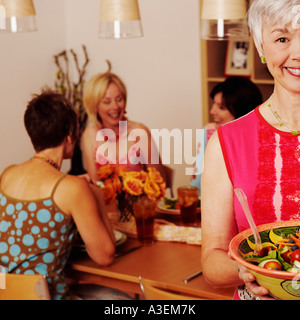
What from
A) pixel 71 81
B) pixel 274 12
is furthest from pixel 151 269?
pixel 71 81

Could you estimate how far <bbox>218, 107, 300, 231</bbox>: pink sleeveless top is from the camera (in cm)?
124

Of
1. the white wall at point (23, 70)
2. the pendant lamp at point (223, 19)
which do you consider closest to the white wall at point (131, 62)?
the white wall at point (23, 70)

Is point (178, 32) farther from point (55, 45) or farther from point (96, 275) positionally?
point (96, 275)

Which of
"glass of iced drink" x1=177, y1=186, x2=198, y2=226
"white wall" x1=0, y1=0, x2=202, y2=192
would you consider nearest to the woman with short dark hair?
"glass of iced drink" x1=177, y1=186, x2=198, y2=226

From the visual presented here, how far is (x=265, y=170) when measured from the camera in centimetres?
125

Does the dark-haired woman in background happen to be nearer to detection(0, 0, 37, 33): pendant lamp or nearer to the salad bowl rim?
detection(0, 0, 37, 33): pendant lamp

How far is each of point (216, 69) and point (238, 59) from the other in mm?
175

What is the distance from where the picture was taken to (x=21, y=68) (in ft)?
14.3

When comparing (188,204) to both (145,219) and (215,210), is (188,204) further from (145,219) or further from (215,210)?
(215,210)

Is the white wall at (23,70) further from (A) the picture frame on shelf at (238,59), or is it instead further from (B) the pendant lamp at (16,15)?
(B) the pendant lamp at (16,15)

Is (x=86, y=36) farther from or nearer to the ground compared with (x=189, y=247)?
farther from the ground

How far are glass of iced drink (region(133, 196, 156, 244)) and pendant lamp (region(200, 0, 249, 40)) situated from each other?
743 millimetres

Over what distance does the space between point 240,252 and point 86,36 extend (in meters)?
3.91
